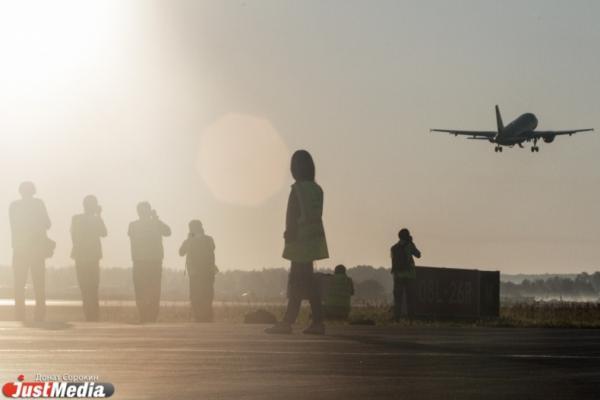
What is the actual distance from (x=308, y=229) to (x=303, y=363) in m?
4.03

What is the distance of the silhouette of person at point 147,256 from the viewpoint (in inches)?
824

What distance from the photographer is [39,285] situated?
1936 cm

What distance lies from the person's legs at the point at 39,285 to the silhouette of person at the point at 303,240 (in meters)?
6.06

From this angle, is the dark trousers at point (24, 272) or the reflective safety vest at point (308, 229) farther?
the dark trousers at point (24, 272)

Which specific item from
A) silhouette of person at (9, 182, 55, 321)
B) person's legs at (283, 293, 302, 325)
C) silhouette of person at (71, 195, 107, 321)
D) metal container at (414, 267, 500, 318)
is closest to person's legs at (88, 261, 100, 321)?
silhouette of person at (71, 195, 107, 321)

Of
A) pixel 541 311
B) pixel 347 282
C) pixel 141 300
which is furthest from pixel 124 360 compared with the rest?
pixel 541 311

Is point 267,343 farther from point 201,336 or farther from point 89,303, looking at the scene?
point 89,303

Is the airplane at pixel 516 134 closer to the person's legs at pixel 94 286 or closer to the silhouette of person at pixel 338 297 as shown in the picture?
the silhouette of person at pixel 338 297

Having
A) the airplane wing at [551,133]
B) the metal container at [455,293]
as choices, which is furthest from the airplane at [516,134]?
the metal container at [455,293]

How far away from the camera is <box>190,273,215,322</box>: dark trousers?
21734 mm

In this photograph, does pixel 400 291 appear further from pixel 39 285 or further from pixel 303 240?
pixel 303 240

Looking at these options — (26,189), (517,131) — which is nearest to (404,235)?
(26,189)

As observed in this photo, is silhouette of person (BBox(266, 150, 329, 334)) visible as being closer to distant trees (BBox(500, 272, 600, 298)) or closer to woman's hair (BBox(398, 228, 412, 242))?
woman's hair (BBox(398, 228, 412, 242))

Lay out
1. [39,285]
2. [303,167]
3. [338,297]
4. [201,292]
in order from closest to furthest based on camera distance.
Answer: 1. [303,167]
2. [39,285]
3. [201,292]
4. [338,297]
